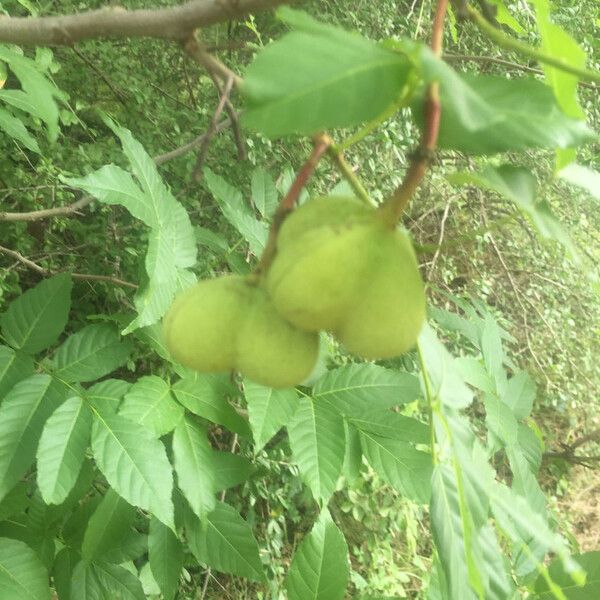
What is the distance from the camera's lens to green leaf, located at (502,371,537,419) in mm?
1942

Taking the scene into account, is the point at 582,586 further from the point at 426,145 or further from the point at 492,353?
the point at 426,145

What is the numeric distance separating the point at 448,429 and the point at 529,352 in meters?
3.46

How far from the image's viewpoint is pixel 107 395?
1.47 m

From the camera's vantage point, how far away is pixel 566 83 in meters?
0.68

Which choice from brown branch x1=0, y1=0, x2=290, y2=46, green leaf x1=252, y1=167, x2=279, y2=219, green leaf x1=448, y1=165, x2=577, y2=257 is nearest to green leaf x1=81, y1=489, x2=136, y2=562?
green leaf x1=252, y1=167, x2=279, y2=219

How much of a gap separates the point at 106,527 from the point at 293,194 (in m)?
1.15

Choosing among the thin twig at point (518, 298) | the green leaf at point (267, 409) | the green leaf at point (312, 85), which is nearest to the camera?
the green leaf at point (312, 85)

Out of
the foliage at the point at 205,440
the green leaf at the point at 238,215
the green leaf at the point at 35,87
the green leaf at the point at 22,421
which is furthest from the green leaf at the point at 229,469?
the green leaf at the point at 35,87

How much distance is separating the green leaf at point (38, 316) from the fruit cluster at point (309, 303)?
0.83 m

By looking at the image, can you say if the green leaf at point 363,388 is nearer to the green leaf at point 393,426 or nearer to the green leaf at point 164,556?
the green leaf at point 393,426

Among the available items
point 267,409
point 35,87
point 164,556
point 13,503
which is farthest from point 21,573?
point 35,87

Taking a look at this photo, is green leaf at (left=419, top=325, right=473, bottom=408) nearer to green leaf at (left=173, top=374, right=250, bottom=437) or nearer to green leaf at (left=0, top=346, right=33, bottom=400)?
green leaf at (left=173, top=374, right=250, bottom=437)

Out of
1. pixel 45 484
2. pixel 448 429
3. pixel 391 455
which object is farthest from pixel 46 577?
pixel 448 429

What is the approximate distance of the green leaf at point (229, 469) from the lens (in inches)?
64.9
